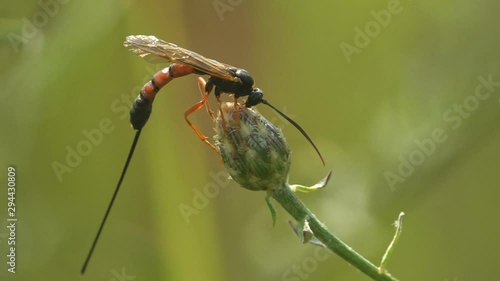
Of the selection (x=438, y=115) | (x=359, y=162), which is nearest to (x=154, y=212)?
(x=359, y=162)

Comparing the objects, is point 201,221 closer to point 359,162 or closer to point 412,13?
point 359,162
